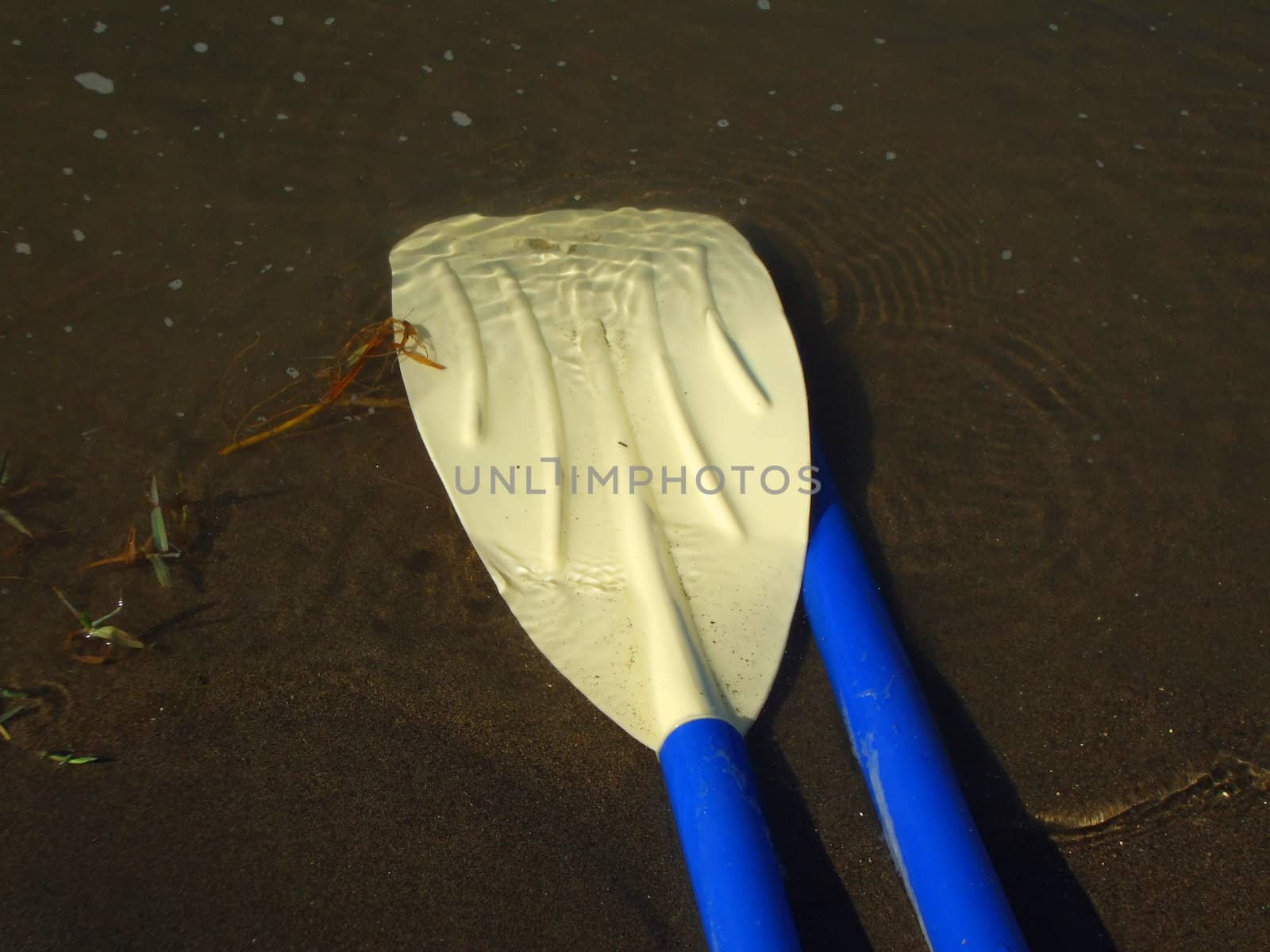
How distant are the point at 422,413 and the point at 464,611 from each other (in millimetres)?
443

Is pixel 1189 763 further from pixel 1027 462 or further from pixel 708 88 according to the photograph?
pixel 708 88

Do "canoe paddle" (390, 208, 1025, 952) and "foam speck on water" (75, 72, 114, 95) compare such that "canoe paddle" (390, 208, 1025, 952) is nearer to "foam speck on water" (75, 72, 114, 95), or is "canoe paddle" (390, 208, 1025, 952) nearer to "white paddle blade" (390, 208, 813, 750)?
"white paddle blade" (390, 208, 813, 750)

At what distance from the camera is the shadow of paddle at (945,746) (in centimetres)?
167

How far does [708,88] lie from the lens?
2887 mm

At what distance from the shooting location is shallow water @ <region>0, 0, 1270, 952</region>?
5.50ft

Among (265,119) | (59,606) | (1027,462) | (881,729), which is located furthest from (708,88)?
(59,606)

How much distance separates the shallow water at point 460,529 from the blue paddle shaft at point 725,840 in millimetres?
172

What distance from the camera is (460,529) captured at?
206cm

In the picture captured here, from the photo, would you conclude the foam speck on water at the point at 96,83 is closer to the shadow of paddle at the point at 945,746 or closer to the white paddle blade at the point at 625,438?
the white paddle blade at the point at 625,438

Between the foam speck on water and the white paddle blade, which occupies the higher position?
the foam speck on water

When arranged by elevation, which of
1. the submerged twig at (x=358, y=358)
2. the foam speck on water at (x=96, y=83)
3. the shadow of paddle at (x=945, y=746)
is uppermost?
the foam speck on water at (x=96, y=83)

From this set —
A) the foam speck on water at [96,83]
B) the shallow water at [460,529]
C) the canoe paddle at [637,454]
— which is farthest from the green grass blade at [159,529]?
the foam speck on water at [96,83]

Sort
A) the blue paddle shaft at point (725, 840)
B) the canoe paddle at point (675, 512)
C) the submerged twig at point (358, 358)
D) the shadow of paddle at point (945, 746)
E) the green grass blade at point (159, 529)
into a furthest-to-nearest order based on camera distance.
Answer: the submerged twig at point (358, 358)
the green grass blade at point (159, 529)
the shadow of paddle at point (945, 746)
the canoe paddle at point (675, 512)
the blue paddle shaft at point (725, 840)

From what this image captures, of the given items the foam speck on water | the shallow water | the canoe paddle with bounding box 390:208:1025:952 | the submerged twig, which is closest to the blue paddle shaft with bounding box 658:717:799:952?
the canoe paddle with bounding box 390:208:1025:952
